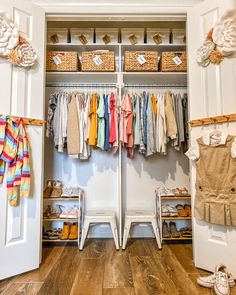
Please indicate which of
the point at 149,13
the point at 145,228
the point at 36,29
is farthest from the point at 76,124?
the point at 145,228

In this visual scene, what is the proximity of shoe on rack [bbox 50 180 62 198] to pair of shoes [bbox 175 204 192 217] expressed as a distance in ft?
4.29

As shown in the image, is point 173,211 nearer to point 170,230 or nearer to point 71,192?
point 170,230

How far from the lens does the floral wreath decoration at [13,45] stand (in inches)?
64.9

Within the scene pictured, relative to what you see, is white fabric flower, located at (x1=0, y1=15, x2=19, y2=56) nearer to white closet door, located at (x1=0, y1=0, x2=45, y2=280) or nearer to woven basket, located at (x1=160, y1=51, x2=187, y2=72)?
white closet door, located at (x1=0, y1=0, x2=45, y2=280)

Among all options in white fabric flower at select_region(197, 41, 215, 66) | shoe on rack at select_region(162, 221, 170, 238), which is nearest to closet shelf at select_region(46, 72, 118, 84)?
white fabric flower at select_region(197, 41, 215, 66)

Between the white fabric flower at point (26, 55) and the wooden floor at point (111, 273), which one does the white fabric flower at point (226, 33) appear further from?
the wooden floor at point (111, 273)

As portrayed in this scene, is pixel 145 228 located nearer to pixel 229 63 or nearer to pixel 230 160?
pixel 230 160

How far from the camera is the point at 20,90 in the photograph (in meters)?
1.75

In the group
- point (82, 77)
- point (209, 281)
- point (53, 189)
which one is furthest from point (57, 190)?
point (209, 281)

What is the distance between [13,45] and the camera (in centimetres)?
167

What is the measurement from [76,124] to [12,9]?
1071 millimetres

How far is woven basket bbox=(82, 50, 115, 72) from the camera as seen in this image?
235cm

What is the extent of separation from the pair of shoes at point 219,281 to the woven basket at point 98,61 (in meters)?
2.03

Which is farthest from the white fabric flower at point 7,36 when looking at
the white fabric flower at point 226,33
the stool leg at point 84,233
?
the stool leg at point 84,233
